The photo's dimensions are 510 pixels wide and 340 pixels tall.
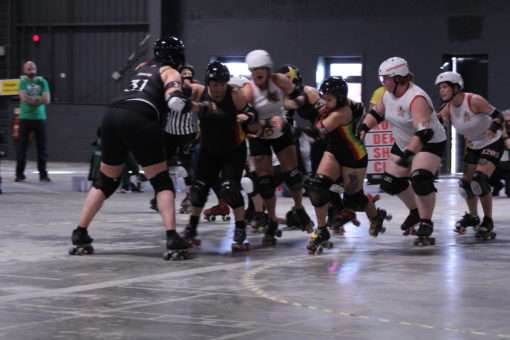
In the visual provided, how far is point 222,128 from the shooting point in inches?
305

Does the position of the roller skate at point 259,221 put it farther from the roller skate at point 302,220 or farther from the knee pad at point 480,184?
the knee pad at point 480,184

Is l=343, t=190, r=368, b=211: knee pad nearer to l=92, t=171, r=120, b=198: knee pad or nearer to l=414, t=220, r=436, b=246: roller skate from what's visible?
l=414, t=220, r=436, b=246: roller skate

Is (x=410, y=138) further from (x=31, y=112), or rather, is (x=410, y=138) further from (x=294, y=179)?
(x=31, y=112)

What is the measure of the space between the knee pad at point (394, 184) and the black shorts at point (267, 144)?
2.81ft

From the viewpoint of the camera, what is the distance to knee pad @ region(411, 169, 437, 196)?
8.23 metres

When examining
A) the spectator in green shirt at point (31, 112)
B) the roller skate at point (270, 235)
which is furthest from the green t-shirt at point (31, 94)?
the roller skate at point (270, 235)

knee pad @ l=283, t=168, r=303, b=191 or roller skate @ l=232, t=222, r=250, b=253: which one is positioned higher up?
knee pad @ l=283, t=168, r=303, b=191

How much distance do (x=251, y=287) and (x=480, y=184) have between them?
3.41m

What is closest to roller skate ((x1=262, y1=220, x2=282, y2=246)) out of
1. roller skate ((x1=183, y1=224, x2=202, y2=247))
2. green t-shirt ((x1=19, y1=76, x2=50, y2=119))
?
roller skate ((x1=183, y1=224, x2=202, y2=247))

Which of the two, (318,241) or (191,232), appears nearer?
(318,241)

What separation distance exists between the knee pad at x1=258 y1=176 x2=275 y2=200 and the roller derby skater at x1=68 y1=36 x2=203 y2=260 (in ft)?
3.84

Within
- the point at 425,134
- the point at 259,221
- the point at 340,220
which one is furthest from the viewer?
the point at 340,220

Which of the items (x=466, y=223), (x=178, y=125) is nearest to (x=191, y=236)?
(x=178, y=125)

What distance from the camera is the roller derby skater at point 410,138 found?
26.7ft
